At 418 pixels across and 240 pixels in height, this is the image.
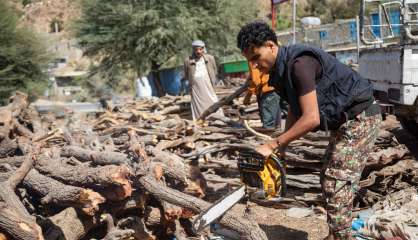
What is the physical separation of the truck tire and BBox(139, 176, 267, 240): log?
12.5ft

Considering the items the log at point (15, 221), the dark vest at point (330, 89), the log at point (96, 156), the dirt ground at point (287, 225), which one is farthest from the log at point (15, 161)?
the dark vest at point (330, 89)

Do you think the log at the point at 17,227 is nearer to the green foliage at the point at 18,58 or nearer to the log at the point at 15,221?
the log at the point at 15,221

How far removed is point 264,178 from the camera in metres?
3.51

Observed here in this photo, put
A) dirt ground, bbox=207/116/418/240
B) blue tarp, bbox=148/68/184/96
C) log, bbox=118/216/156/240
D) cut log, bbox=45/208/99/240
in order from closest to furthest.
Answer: cut log, bbox=45/208/99/240, log, bbox=118/216/156/240, dirt ground, bbox=207/116/418/240, blue tarp, bbox=148/68/184/96

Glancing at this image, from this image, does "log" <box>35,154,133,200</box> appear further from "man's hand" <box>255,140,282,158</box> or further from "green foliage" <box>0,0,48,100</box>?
"green foliage" <box>0,0,48,100</box>

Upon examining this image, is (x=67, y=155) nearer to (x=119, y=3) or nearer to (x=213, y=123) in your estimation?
(x=213, y=123)

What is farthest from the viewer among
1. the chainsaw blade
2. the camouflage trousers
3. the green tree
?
the green tree

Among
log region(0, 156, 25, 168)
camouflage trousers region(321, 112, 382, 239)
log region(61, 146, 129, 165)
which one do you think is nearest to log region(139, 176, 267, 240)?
camouflage trousers region(321, 112, 382, 239)

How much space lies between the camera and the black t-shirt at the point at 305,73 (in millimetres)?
3350

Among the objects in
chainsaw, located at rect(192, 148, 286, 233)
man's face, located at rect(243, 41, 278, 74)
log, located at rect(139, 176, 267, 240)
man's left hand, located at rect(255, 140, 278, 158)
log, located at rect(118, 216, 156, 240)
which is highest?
man's face, located at rect(243, 41, 278, 74)

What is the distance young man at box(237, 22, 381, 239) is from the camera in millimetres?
3412

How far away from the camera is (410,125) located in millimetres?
7141

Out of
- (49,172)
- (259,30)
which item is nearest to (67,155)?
(49,172)

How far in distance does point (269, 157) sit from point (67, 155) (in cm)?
320
